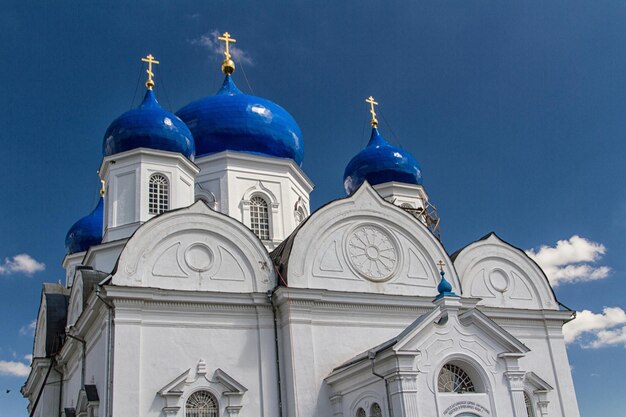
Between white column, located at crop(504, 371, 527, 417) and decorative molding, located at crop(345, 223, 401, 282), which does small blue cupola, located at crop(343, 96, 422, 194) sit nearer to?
decorative molding, located at crop(345, 223, 401, 282)

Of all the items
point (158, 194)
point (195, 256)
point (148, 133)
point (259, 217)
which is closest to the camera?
point (195, 256)

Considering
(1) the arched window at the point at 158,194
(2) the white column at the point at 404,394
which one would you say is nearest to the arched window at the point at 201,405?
(2) the white column at the point at 404,394

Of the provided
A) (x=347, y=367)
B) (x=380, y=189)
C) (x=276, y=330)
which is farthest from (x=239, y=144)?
(x=347, y=367)

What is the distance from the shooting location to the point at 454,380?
1292 cm

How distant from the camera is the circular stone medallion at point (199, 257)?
14227 mm

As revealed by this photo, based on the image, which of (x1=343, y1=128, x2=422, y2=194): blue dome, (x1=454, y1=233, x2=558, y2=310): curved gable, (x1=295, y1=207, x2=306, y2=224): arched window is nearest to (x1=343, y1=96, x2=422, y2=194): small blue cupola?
(x1=343, y1=128, x2=422, y2=194): blue dome

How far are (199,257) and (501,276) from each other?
7.95m

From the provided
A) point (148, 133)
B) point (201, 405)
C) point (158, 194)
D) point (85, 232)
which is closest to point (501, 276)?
point (201, 405)

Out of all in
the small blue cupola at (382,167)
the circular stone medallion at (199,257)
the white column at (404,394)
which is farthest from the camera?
the small blue cupola at (382,167)

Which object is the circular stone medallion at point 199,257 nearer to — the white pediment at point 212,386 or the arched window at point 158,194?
the white pediment at point 212,386

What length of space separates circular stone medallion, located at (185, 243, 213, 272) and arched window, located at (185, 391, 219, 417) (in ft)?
8.36

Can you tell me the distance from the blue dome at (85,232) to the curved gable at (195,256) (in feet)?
34.4

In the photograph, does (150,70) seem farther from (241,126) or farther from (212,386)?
(212,386)

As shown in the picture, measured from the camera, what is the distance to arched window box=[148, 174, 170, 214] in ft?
54.7
